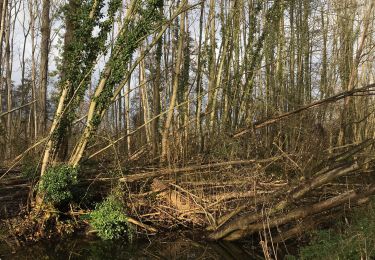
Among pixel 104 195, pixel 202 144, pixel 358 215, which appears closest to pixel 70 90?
pixel 104 195

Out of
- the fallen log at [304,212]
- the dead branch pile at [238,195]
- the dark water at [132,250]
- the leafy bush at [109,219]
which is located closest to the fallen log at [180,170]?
the dead branch pile at [238,195]

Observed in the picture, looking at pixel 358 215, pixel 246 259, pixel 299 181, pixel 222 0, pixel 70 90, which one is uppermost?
pixel 222 0

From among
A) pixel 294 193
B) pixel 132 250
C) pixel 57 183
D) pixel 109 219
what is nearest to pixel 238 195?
pixel 294 193

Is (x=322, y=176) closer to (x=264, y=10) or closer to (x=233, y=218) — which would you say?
(x=233, y=218)

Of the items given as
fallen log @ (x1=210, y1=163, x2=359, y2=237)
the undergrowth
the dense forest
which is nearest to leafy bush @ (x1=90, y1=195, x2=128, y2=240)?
the dense forest

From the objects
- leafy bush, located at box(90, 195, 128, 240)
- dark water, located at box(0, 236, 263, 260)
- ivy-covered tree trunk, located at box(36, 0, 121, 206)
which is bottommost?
dark water, located at box(0, 236, 263, 260)

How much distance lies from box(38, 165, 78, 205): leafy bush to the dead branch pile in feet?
3.84

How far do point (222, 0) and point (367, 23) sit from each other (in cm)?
485

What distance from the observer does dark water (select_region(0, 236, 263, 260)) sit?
7316 mm

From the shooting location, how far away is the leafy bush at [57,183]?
824 centimetres

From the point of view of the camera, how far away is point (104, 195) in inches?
376

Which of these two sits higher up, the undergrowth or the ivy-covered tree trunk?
the ivy-covered tree trunk

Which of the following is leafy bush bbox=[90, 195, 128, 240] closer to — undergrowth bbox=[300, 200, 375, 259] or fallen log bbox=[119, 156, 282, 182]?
fallen log bbox=[119, 156, 282, 182]

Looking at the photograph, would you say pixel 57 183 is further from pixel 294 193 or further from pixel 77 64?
pixel 294 193
